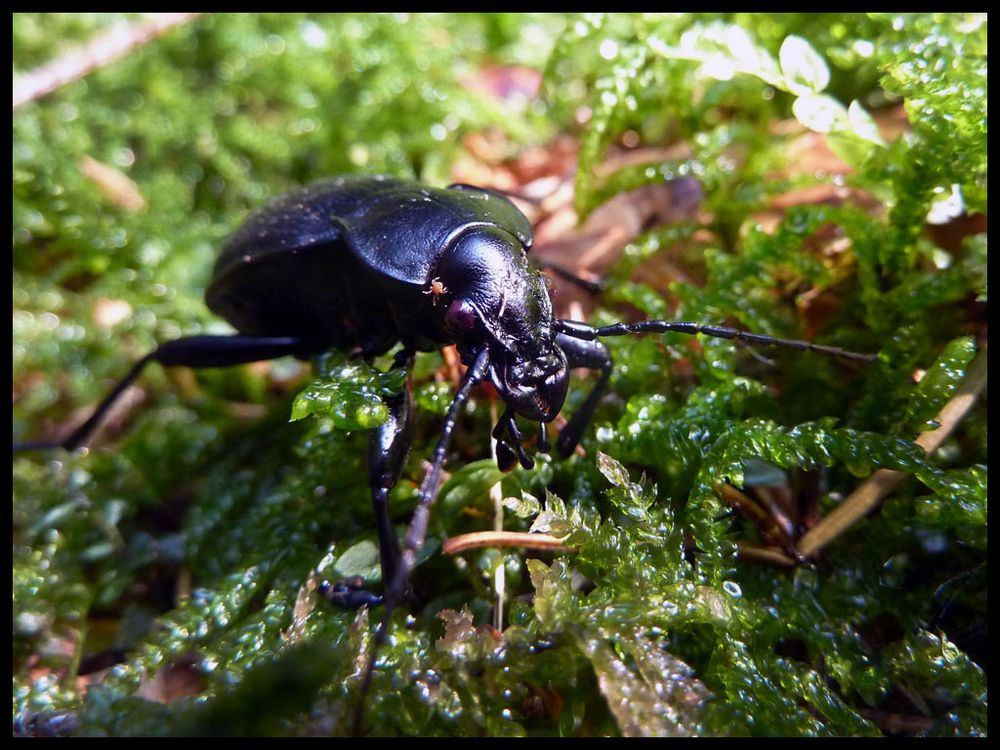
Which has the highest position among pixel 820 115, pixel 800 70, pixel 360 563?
pixel 800 70

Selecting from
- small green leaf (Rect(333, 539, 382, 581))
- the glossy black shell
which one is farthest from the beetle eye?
small green leaf (Rect(333, 539, 382, 581))

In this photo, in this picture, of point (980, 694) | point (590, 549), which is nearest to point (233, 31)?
point (590, 549)

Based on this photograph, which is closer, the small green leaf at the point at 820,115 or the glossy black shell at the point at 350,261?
the glossy black shell at the point at 350,261

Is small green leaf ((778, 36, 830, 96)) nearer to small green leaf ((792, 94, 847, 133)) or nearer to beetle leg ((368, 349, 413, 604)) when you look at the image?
small green leaf ((792, 94, 847, 133))

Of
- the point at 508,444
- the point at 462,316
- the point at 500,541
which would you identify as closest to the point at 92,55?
the point at 462,316

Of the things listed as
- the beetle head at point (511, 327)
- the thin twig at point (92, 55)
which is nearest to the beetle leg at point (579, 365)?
the beetle head at point (511, 327)

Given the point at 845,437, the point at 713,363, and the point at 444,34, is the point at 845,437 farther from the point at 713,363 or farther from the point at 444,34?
the point at 444,34

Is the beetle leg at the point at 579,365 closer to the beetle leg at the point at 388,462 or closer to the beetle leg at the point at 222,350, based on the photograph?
the beetle leg at the point at 388,462

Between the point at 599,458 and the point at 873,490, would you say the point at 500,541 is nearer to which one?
the point at 599,458
